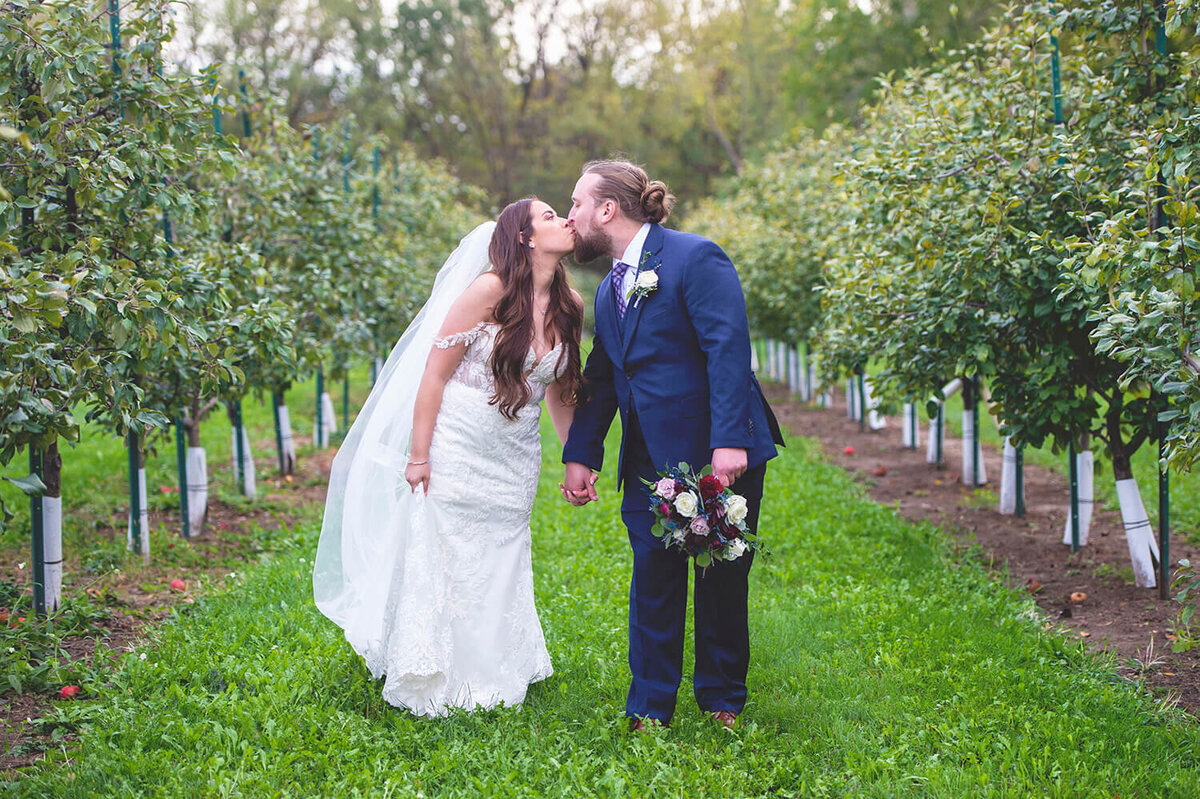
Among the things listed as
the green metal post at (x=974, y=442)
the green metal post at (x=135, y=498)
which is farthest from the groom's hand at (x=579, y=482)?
the green metal post at (x=974, y=442)

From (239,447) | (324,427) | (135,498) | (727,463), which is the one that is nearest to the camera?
(727,463)

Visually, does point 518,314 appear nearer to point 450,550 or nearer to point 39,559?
point 450,550

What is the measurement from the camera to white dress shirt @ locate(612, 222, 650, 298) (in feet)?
12.1

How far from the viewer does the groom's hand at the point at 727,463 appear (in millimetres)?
3451

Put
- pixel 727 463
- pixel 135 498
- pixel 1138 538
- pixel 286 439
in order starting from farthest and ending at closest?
pixel 286 439 → pixel 135 498 → pixel 1138 538 → pixel 727 463

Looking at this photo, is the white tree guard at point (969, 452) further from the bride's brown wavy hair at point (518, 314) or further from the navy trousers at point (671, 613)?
the bride's brown wavy hair at point (518, 314)

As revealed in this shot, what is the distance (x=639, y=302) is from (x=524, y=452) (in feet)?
2.66

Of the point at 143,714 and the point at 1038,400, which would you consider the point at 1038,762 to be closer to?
the point at 1038,400

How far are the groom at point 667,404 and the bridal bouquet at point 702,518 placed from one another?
0.10m

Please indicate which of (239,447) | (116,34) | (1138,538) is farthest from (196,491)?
(1138,538)

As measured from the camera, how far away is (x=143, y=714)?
3686mm

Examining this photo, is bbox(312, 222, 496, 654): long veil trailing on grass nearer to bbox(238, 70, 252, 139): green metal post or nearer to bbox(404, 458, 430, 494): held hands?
bbox(404, 458, 430, 494): held hands


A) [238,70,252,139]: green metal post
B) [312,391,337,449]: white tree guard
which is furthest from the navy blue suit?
[312,391,337,449]: white tree guard

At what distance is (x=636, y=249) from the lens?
3711mm
